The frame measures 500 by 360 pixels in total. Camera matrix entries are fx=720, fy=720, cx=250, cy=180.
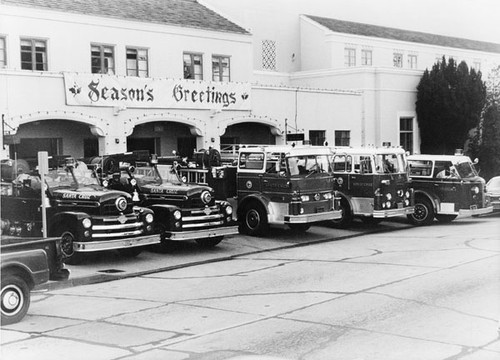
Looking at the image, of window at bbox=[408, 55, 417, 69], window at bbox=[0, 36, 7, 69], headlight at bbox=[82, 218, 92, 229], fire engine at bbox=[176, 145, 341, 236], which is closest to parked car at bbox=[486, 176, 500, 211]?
fire engine at bbox=[176, 145, 341, 236]

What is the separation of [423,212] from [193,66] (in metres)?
10.8

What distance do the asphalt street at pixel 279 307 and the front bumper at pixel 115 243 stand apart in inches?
19.3

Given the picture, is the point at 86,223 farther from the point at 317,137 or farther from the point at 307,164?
the point at 317,137

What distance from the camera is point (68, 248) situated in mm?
16094

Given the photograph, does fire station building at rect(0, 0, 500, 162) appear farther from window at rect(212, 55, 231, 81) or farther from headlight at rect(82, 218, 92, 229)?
headlight at rect(82, 218, 92, 229)

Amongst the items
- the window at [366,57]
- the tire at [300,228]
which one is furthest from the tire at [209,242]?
the window at [366,57]

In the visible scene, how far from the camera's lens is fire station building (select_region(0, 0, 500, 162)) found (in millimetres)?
23188

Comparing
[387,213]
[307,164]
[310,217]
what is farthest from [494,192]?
[310,217]

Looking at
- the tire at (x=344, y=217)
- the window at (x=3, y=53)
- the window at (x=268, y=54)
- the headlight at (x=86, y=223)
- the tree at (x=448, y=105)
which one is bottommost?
the tire at (x=344, y=217)

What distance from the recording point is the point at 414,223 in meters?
24.4

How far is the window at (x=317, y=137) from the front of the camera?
103ft

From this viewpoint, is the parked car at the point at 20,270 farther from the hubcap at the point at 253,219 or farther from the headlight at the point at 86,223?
the hubcap at the point at 253,219

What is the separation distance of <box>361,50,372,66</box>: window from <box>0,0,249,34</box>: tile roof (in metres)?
10.4

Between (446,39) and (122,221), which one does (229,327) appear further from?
(446,39)
